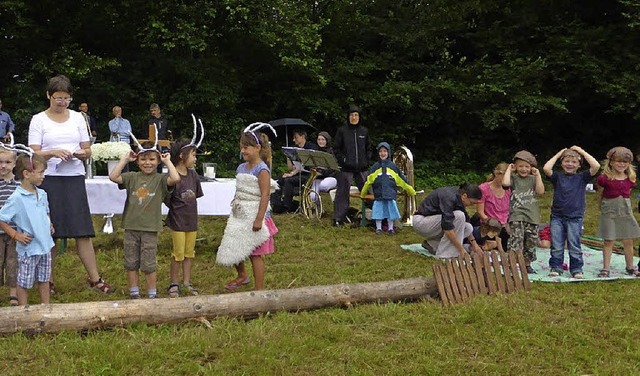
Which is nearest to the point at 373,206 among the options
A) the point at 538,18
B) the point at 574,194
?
the point at 574,194

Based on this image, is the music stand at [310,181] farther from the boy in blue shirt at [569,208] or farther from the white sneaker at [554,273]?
the white sneaker at [554,273]

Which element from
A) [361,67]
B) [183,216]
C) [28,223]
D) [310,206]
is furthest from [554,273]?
[361,67]

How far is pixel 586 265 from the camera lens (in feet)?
23.8

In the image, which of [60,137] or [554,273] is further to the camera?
[554,273]

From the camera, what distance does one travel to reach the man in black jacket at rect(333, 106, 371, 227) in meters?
10.1

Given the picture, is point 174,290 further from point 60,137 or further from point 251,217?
point 60,137

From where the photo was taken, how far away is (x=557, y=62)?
18.7 metres

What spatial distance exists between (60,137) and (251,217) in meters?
1.73

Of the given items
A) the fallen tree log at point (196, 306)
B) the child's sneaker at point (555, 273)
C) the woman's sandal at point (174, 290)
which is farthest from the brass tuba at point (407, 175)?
the woman's sandal at point (174, 290)

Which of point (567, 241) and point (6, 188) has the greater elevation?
point (6, 188)

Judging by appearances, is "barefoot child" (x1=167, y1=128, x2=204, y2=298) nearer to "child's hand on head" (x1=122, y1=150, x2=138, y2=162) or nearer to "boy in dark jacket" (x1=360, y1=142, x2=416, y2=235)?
"child's hand on head" (x1=122, y1=150, x2=138, y2=162)

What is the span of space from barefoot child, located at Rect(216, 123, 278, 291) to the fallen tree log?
70cm

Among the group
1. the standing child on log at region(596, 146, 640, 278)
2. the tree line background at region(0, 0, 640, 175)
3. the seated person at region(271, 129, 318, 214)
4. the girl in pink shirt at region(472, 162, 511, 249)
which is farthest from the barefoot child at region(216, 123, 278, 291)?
the tree line background at region(0, 0, 640, 175)

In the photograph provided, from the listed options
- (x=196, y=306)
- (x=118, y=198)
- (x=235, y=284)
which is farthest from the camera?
(x=118, y=198)
